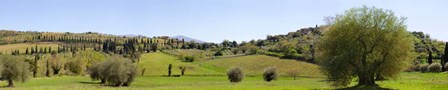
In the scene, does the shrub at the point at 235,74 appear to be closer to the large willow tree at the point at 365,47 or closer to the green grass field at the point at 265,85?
the green grass field at the point at 265,85

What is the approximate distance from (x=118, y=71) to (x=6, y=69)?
24.1 meters

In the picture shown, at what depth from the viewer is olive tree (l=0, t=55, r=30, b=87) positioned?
93.6 m

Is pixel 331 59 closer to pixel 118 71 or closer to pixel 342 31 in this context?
pixel 342 31

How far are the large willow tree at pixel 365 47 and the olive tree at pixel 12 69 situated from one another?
233 ft

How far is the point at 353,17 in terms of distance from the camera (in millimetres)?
55750

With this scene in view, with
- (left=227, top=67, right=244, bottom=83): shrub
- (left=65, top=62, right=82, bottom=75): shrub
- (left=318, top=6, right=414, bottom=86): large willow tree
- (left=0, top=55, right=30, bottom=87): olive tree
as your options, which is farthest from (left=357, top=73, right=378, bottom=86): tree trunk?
(left=65, top=62, right=82, bottom=75): shrub

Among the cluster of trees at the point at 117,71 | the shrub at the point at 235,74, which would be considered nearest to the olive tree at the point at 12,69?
the cluster of trees at the point at 117,71

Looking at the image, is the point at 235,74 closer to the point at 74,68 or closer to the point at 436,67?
the point at 436,67

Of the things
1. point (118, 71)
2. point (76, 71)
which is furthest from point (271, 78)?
point (76, 71)

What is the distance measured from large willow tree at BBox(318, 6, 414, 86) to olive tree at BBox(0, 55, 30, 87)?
2796 inches

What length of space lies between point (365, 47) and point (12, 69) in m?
76.9

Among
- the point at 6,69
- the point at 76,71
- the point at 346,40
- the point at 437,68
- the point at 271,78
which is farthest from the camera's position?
the point at 76,71

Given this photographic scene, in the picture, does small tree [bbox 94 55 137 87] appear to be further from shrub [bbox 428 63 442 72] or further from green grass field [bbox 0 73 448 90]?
shrub [bbox 428 63 442 72]

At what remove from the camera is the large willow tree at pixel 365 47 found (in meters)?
53.8
